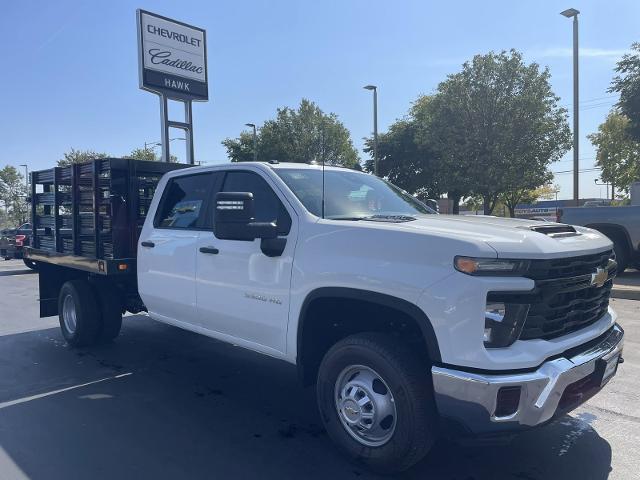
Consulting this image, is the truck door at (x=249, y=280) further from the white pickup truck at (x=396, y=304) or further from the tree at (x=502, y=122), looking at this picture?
the tree at (x=502, y=122)

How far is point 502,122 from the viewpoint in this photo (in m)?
22.8

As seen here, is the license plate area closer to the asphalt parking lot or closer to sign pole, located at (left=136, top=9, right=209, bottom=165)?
the asphalt parking lot

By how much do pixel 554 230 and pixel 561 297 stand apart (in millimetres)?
479

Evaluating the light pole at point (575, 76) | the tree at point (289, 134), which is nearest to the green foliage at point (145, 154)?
the tree at point (289, 134)

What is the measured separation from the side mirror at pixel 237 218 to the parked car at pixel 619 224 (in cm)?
898

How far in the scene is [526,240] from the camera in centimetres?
287

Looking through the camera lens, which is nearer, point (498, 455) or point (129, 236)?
point (498, 455)

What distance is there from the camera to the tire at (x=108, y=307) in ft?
20.6

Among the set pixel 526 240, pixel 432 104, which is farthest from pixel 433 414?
pixel 432 104

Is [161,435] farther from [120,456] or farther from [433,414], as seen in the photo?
[433,414]

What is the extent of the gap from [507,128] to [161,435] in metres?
21.8

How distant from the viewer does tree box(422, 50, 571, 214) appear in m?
22.7

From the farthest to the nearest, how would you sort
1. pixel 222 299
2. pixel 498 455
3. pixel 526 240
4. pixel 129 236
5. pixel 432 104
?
1. pixel 432 104
2. pixel 129 236
3. pixel 222 299
4. pixel 498 455
5. pixel 526 240

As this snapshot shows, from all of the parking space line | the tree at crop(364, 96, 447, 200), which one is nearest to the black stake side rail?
the parking space line
